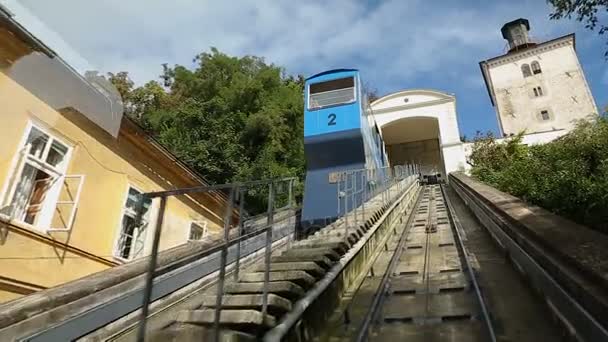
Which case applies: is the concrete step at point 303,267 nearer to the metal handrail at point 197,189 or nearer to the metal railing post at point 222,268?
the metal handrail at point 197,189

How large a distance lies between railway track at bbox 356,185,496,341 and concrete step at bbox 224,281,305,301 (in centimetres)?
61

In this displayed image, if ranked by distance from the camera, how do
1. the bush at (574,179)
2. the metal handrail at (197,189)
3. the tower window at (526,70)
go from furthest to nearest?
the tower window at (526,70), the bush at (574,179), the metal handrail at (197,189)

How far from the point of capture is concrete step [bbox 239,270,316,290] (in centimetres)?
315

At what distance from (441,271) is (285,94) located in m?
17.5

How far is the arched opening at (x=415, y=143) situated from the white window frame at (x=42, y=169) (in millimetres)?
22256

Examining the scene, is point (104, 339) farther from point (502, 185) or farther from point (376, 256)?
point (502, 185)

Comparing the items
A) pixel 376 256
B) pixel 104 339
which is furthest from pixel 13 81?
pixel 376 256

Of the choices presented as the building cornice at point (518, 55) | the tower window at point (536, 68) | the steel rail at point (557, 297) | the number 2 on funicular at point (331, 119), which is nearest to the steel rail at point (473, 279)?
the steel rail at point (557, 297)

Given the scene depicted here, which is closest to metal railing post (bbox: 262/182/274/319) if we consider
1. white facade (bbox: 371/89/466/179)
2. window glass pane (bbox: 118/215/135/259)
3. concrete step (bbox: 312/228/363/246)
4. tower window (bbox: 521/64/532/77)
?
concrete step (bbox: 312/228/363/246)

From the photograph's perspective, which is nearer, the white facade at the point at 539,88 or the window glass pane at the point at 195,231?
the window glass pane at the point at 195,231

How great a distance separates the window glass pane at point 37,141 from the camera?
5.76 meters

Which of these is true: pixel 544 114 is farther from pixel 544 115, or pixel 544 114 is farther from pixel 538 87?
pixel 538 87

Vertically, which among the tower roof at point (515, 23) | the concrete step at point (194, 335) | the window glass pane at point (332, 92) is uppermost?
the tower roof at point (515, 23)

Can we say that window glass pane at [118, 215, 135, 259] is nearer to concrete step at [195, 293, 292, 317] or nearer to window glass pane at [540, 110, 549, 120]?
concrete step at [195, 293, 292, 317]
